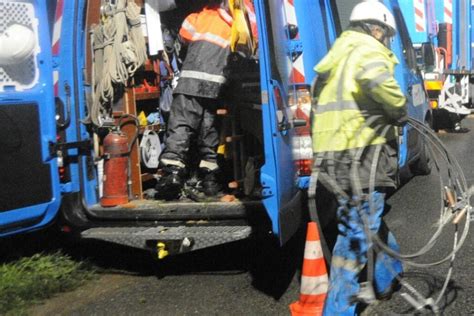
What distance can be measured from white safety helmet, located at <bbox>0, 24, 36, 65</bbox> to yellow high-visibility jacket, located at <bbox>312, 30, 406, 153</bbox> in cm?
200

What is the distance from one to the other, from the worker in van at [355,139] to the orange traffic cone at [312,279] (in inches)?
3.8

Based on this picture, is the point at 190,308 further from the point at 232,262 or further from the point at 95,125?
the point at 95,125

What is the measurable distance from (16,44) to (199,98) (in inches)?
63.9

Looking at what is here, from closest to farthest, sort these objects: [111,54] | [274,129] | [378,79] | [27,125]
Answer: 1. [378,79]
2. [274,129]
3. [27,125]
4. [111,54]

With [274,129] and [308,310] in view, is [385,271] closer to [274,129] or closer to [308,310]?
[308,310]

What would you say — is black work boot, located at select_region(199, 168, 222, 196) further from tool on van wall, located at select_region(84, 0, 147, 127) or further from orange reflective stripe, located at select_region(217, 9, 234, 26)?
orange reflective stripe, located at select_region(217, 9, 234, 26)

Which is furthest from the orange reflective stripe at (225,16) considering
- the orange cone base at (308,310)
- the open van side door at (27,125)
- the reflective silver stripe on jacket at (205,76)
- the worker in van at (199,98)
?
the orange cone base at (308,310)

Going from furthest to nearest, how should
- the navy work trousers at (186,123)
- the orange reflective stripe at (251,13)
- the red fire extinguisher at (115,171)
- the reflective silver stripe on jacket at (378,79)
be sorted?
the navy work trousers at (186,123) → the red fire extinguisher at (115,171) → the orange reflective stripe at (251,13) → the reflective silver stripe on jacket at (378,79)

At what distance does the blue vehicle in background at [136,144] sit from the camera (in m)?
4.39

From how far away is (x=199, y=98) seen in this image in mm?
5602

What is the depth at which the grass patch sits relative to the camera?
4.64m

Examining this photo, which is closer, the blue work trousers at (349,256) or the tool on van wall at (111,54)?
the blue work trousers at (349,256)

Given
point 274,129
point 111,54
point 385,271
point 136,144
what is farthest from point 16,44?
point 385,271

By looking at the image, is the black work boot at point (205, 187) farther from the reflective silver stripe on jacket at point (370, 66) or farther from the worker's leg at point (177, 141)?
the reflective silver stripe on jacket at point (370, 66)
